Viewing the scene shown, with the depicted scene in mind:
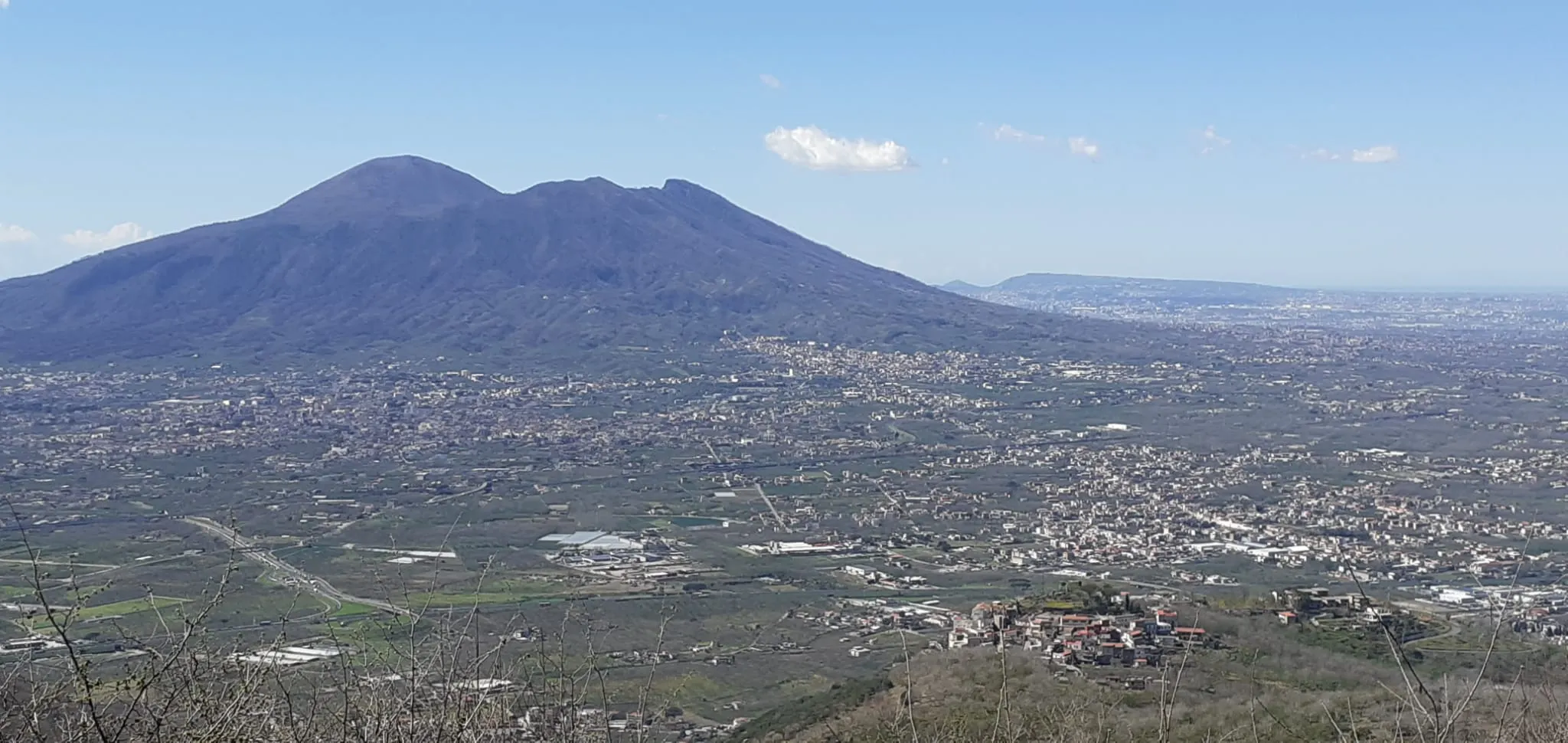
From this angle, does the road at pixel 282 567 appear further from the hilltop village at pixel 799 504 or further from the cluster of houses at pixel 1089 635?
the cluster of houses at pixel 1089 635

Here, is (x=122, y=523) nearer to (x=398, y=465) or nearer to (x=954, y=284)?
(x=398, y=465)

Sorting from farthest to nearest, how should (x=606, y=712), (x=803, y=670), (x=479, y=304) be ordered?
(x=479, y=304)
(x=803, y=670)
(x=606, y=712)

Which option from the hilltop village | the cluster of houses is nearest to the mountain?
the hilltop village

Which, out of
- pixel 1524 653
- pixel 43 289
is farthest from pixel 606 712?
pixel 43 289

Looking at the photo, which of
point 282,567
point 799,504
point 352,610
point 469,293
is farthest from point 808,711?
point 469,293

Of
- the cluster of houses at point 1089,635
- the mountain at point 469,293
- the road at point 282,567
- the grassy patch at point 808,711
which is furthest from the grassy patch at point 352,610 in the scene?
the mountain at point 469,293

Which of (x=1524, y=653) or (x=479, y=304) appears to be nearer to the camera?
(x=1524, y=653)
